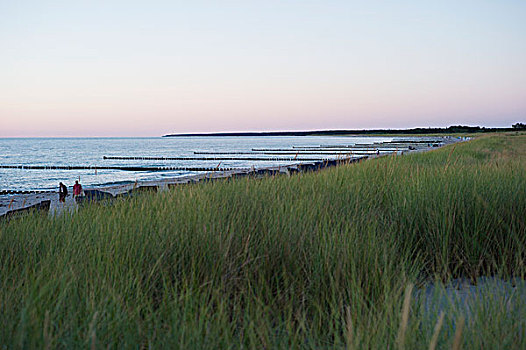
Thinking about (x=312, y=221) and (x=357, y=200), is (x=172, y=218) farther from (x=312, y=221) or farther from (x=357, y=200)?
(x=357, y=200)

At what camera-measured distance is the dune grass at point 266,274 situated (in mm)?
1925

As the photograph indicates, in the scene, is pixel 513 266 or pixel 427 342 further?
pixel 513 266

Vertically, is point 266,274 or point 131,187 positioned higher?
point 266,274

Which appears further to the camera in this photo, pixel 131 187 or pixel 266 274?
pixel 131 187

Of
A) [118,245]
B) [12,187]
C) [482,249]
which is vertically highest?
[118,245]

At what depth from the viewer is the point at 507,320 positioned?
81.4 inches

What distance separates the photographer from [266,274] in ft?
9.80

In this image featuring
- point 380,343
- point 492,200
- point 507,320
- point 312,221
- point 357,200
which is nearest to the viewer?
point 380,343

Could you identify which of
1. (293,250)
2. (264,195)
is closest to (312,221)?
(293,250)

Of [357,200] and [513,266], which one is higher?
[357,200]

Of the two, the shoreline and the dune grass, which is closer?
the dune grass

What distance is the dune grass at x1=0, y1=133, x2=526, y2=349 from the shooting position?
192cm

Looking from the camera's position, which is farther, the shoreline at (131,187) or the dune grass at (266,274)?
the shoreline at (131,187)

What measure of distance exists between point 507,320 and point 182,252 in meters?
1.87
